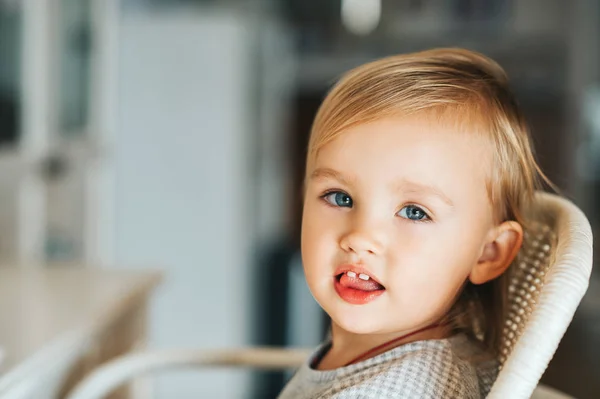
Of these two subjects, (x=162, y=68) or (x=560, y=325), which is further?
(x=162, y=68)

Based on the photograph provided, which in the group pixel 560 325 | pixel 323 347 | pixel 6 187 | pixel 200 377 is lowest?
pixel 200 377

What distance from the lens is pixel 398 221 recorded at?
69cm

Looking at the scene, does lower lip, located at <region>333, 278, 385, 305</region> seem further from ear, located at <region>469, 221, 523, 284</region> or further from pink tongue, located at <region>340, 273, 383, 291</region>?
ear, located at <region>469, 221, 523, 284</region>

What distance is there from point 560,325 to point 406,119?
22cm

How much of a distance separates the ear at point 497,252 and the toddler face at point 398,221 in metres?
0.03

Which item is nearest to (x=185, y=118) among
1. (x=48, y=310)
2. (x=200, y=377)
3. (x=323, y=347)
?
(x=200, y=377)

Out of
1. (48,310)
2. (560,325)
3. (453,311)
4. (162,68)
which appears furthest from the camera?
(162,68)

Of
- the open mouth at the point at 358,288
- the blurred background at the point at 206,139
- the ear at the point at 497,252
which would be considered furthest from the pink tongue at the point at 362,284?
the blurred background at the point at 206,139

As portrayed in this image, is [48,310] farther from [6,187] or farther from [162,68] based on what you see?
[162,68]

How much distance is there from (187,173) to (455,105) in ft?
7.52

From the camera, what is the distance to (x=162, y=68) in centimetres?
290

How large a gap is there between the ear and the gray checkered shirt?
63mm

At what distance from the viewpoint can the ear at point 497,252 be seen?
2.45 feet

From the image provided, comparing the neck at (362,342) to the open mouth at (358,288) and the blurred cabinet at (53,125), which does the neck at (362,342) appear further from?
the blurred cabinet at (53,125)
